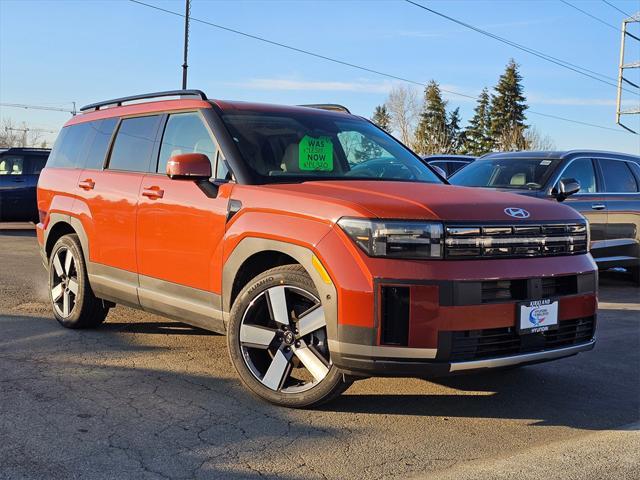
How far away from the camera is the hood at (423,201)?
3.82 meters

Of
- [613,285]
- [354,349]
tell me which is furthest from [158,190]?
[613,285]

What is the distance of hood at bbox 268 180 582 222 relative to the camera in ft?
12.5

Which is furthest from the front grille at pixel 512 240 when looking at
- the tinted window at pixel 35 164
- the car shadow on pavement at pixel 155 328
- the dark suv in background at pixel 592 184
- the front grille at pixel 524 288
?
the tinted window at pixel 35 164

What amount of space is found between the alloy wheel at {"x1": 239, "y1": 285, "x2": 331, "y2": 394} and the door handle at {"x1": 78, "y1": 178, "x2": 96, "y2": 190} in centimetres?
238

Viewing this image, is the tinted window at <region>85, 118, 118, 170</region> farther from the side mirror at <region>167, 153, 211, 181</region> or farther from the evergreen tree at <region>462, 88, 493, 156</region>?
the evergreen tree at <region>462, 88, 493, 156</region>

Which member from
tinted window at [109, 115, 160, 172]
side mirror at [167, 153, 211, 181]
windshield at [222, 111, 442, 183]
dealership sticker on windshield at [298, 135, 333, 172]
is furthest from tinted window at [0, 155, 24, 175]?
side mirror at [167, 153, 211, 181]

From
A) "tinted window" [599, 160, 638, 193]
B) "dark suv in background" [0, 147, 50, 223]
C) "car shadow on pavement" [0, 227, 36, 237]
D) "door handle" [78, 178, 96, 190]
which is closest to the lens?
"door handle" [78, 178, 96, 190]

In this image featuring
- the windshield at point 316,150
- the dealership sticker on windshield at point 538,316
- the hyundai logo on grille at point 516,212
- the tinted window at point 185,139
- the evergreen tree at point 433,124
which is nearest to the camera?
the dealership sticker on windshield at point 538,316

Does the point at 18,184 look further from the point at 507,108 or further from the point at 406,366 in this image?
the point at 507,108

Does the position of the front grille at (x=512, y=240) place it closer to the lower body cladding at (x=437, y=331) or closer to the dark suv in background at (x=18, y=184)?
the lower body cladding at (x=437, y=331)

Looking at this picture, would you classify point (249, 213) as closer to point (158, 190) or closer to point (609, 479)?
point (158, 190)

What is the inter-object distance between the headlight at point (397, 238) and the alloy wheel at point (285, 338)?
0.46 m

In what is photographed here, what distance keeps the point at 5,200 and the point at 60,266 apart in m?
11.2

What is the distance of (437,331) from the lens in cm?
370
